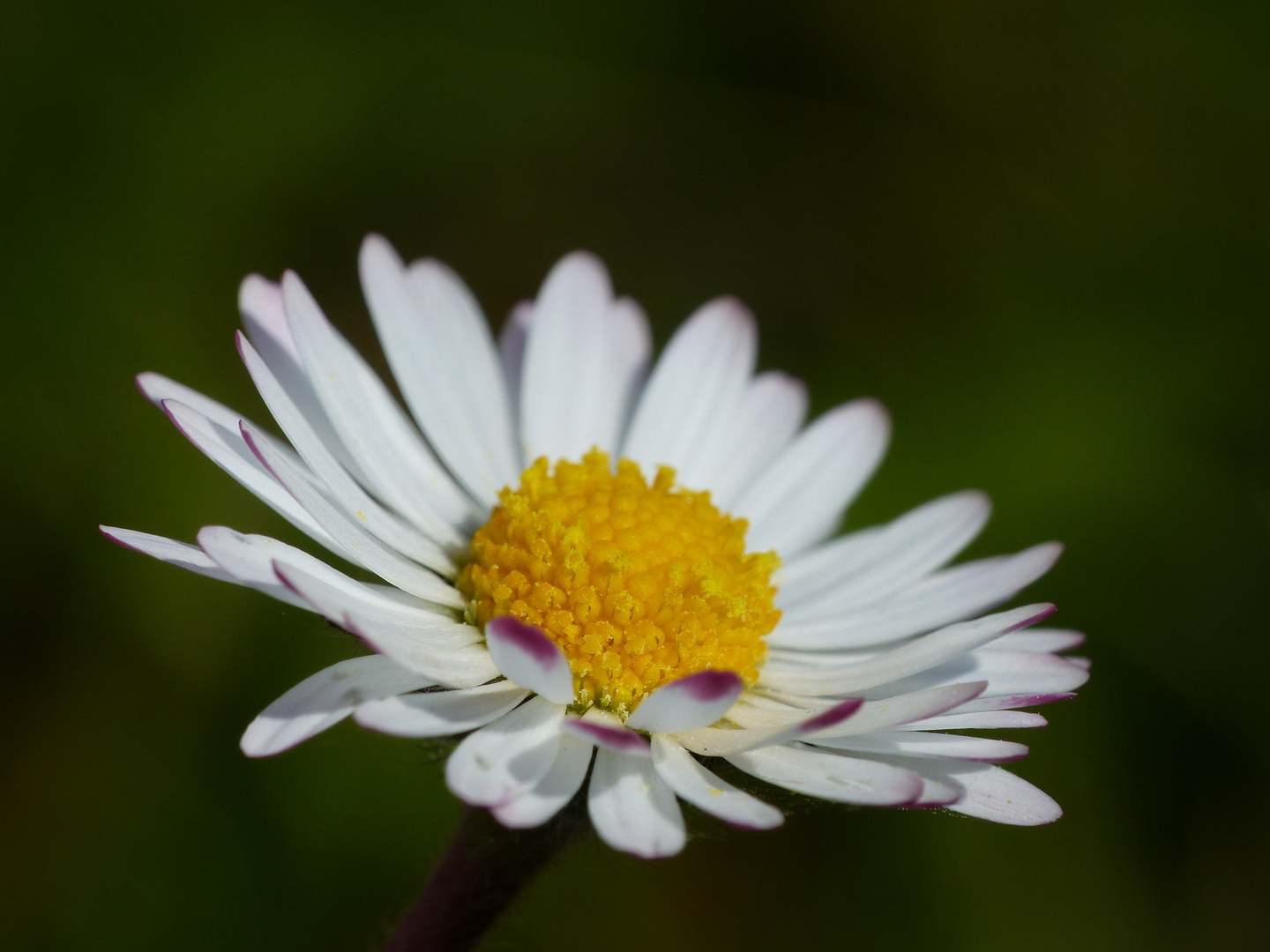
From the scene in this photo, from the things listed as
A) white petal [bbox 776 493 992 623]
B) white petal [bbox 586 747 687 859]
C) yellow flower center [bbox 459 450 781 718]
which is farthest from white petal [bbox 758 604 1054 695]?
white petal [bbox 586 747 687 859]

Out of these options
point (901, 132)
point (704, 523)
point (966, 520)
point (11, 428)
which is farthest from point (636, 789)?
point (901, 132)

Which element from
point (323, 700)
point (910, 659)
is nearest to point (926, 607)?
point (910, 659)

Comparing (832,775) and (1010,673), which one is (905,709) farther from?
(1010,673)

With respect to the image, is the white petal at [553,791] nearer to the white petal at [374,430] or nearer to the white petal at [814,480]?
the white petal at [374,430]

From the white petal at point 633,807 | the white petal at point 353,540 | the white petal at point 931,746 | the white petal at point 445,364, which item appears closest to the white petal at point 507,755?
the white petal at point 633,807

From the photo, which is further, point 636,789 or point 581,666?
point 581,666

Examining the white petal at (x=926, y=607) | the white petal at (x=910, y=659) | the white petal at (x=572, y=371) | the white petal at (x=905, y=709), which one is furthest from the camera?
the white petal at (x=572, y=371)

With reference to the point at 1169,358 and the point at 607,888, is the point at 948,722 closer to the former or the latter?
the point at 607,888
